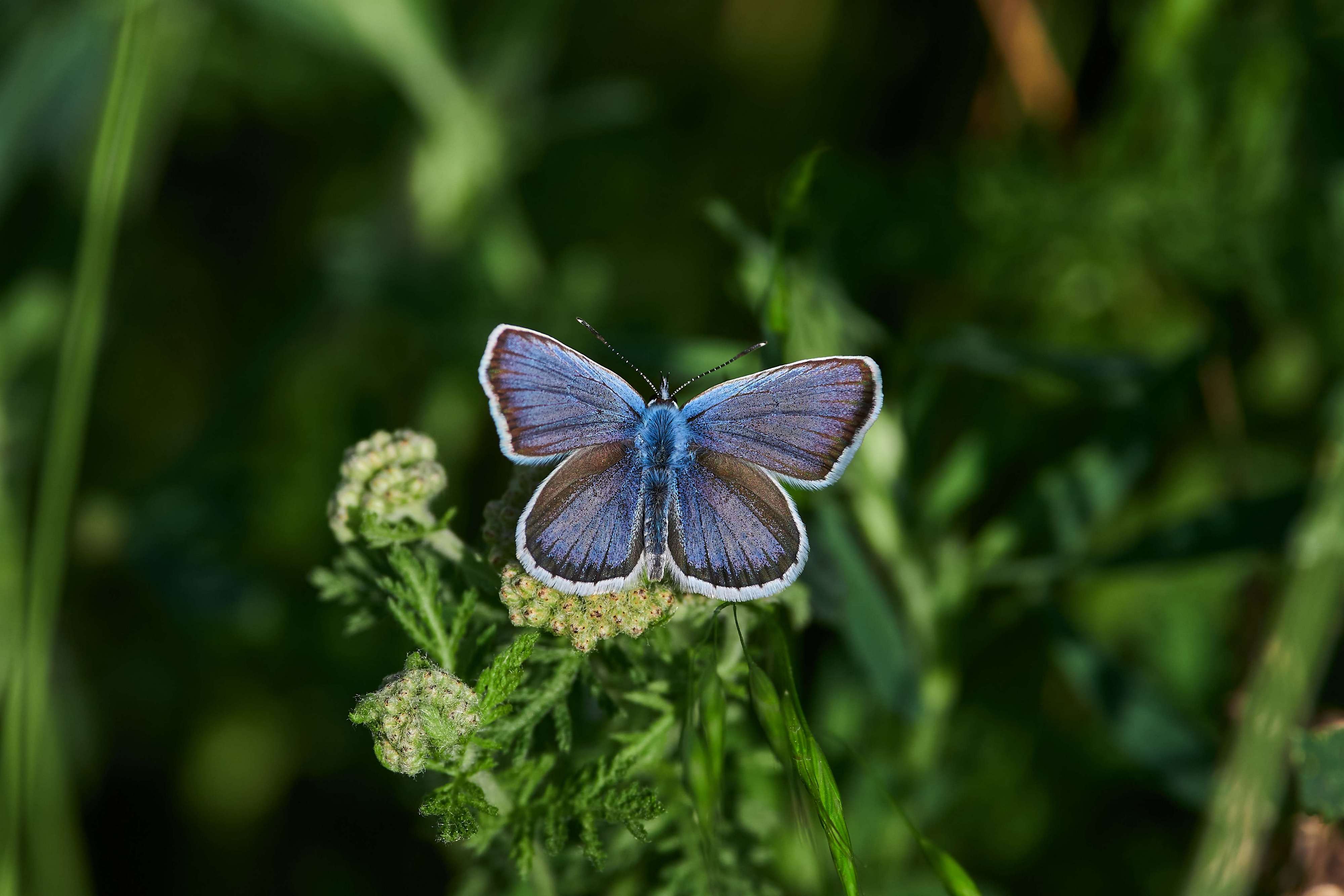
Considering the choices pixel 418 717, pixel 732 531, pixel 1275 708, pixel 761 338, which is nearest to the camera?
pixel 418 717

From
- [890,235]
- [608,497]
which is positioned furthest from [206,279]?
[608,497]

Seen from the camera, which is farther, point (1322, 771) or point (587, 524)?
point (1322, 771)

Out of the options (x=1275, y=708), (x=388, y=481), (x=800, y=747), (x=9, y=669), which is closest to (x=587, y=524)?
(x=388, y=481)

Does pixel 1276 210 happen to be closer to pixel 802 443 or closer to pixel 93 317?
pixel 802 443

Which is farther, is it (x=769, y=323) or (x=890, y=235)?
(x=890, y=235)

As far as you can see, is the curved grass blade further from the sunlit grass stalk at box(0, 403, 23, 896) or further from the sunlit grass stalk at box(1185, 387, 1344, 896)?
the sunlit grass stalk at box(0, 403, 23, 896)

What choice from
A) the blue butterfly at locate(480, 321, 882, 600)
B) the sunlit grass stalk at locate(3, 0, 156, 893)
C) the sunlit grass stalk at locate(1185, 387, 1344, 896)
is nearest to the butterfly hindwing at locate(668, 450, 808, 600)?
the blue butterfly at locate(480, 321, 882, 600)

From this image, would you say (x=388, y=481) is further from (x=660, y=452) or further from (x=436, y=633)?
(x=660, y=452)
